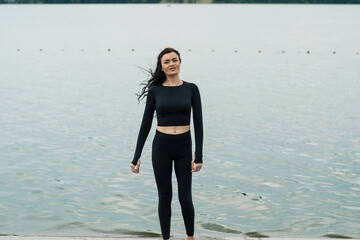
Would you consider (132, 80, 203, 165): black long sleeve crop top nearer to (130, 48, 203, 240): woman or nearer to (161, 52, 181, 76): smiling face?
(130, 48, 203, 240): woman

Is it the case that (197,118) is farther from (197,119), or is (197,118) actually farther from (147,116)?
(147,116)

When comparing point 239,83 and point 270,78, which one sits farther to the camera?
point 270,78

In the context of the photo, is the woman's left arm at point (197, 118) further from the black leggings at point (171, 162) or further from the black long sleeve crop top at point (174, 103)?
the black leggings at point (171, 162)

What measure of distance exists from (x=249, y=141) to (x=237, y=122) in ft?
11.2

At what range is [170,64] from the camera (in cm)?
761

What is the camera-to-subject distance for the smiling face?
761 cm

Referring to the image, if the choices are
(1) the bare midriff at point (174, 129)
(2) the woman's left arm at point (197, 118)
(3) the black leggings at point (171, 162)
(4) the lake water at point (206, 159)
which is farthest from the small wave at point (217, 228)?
(1) the bare midriff at point (174, 129)

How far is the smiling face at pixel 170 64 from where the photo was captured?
761 centimetres

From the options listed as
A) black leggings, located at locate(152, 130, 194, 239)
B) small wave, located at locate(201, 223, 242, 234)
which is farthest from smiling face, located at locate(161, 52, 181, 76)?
small wave, located at locate(201, 223, 242, 234)

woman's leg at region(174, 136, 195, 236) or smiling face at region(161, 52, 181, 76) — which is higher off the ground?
smiling face at region(161, 52, 181, 76)

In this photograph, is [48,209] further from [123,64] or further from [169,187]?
[123,64]

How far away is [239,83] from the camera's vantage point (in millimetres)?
35812

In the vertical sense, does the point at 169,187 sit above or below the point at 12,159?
above

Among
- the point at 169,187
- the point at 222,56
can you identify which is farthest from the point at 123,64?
the point at 169,187
